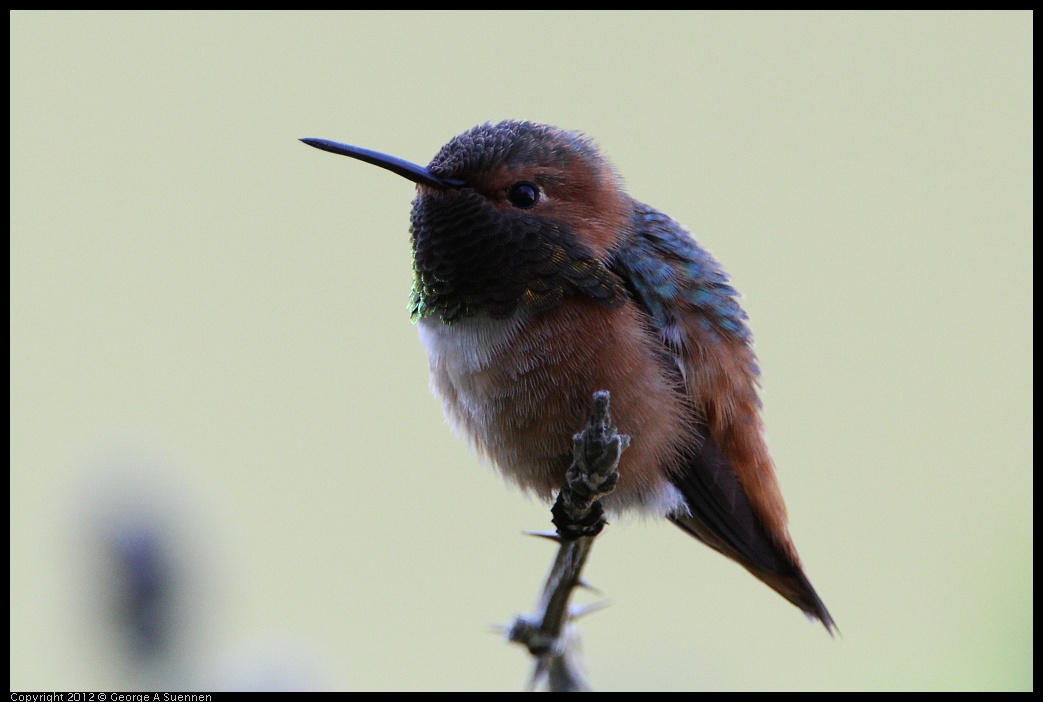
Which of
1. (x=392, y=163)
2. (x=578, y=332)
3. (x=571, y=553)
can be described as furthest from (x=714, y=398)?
(x=392, y=163)

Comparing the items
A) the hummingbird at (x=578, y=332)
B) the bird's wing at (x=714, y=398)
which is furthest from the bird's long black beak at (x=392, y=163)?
the bird's wing at (x=714, y=398)

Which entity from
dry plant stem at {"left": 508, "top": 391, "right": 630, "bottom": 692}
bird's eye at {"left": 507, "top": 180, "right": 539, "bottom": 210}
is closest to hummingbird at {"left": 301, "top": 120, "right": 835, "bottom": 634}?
bird's eye at {"left": 507, "top": 180, "right": 539, "bottom": 210}

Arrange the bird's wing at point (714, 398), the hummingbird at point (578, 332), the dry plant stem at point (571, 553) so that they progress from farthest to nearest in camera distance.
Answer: the bird's wing at point (714, 398)
the hummingbird at point (578, 332)
the dry plant stem at point (571, 553)

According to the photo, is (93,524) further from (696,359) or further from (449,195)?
(696,359)

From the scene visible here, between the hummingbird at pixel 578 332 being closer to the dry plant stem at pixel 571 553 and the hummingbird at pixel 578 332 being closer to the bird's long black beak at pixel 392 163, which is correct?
the bird's long black beak at pixel 392 163

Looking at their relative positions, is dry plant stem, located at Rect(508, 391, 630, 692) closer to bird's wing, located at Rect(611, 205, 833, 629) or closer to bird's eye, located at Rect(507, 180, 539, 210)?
bird's wing, located at Rect(611, 205, 833, 629)

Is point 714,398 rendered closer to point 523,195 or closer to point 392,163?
point 523,195
